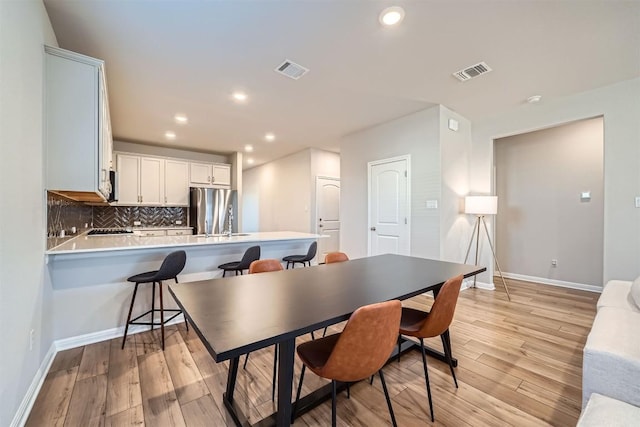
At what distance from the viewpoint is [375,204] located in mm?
4590

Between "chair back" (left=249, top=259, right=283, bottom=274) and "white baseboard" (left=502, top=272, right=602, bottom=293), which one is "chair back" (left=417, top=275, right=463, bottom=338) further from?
"white baseboard" (left=502, top=272, right=602, bottom=293)

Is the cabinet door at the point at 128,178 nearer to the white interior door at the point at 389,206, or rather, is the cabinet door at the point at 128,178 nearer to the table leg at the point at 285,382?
the white interior door at the point at 389,206

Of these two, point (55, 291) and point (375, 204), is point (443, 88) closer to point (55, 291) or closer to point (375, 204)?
point (375, 204)

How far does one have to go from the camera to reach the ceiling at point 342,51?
1.99 m

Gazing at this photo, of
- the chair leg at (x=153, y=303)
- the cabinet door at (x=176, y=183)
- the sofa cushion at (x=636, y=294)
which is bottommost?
the chair leg at (x=153, y=303)

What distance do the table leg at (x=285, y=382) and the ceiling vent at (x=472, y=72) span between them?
10.3 ft

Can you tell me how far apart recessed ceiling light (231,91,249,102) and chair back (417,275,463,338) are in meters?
3.14

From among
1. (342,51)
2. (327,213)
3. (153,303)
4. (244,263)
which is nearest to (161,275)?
(153,303)

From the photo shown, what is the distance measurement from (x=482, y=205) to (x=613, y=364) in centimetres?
286

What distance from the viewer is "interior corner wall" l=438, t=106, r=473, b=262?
3785mm

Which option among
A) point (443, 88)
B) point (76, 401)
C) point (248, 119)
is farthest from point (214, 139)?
point (76, 401)

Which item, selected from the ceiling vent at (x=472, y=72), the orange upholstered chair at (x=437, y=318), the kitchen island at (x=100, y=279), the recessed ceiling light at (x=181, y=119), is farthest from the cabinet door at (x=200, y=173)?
the orange upholstered chair at (x=437, y=318)

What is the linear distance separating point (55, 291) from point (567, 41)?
5003 mm

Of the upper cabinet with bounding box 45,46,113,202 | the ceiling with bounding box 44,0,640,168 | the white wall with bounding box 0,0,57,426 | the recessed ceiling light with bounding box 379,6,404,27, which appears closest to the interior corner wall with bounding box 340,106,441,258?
the ceiling with bounding box 44,0,640,168
